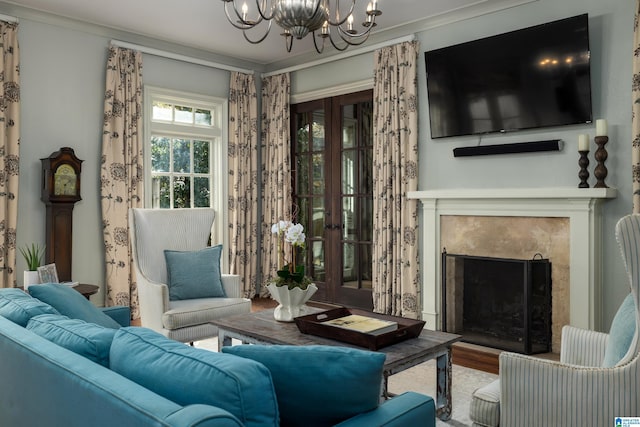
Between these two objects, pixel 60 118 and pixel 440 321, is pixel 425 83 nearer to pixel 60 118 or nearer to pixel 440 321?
pixel 440 321

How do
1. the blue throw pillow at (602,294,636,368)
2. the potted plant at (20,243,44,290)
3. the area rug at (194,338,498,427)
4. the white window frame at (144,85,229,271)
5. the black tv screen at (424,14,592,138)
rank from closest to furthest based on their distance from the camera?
the blue throw pillow at (602,294,636,368)
the area rug at (194,338,498,427)
the potted plant at (20,243,44,290)
the black tv screen at (424,14,592,138)
the white window frame at (144,85,229,271)

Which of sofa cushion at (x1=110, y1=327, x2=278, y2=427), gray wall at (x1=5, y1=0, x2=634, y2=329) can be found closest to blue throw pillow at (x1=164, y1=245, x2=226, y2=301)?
gray wall at (x1=5, y1=0, x2=634, y2=329)

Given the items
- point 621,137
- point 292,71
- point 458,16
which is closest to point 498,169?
point 621,137

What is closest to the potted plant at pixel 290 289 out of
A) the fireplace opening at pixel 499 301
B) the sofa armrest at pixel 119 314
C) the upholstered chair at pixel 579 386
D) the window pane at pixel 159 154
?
the sofa armrest at pixel 119 314

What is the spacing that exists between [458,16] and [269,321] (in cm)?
319

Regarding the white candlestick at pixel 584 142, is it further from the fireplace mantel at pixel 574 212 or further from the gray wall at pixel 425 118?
the fireplace mantel at pixel 574 212

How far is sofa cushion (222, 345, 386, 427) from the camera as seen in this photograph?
1288mm

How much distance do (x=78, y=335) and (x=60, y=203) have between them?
Result: 3355mm

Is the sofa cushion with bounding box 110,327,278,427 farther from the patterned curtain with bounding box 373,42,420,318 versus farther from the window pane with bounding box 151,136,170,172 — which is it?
the window pane with bounding box 151,136,170,172

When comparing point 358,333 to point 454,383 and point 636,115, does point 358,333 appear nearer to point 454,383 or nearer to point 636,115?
point 454,383

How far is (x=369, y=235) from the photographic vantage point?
17.6 ft

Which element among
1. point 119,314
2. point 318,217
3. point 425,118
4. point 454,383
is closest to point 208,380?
point 119,314

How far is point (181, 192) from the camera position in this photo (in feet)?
18.7

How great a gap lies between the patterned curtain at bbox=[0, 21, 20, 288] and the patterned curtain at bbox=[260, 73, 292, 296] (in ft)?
8.79
